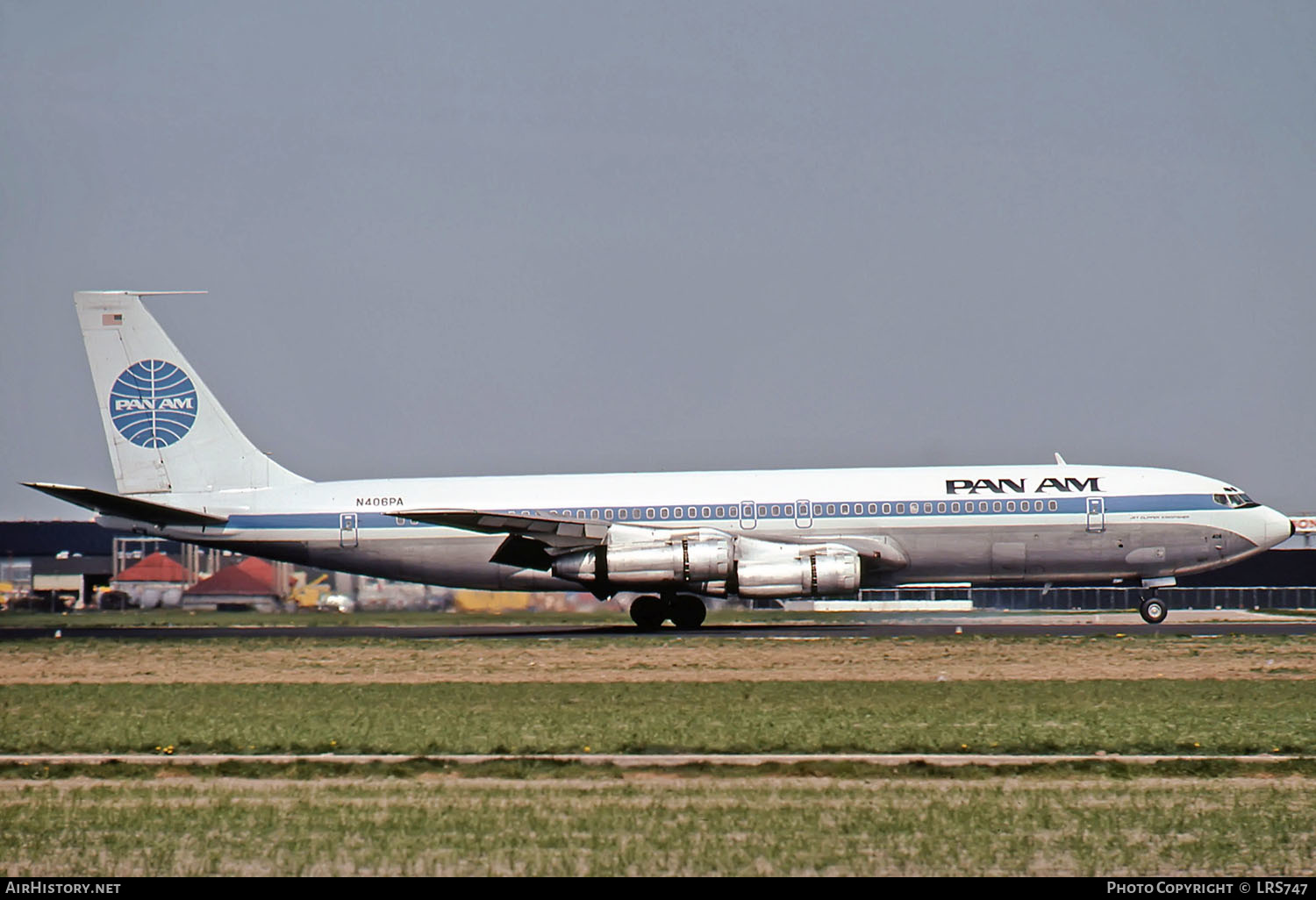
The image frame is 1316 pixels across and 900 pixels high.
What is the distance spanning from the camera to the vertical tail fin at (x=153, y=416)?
44938mm

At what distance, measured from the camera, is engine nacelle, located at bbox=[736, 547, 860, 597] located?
3997 cm

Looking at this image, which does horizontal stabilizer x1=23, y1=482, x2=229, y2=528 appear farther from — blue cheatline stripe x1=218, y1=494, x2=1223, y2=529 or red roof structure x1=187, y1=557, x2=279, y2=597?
red roof structure x1=187, y1=557, x2=279, y2=597

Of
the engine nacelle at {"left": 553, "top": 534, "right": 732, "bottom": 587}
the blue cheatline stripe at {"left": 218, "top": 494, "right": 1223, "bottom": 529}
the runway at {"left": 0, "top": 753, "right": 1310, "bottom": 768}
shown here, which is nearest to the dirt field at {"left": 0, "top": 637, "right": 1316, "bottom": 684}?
the engine nacelle at {"left": 553, "top": 534, "right": 732, "bottom": 587}

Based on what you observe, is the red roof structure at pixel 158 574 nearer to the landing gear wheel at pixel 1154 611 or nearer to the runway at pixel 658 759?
the landing gear wheel at pixel 1154 611

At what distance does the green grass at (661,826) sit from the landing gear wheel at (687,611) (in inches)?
1121

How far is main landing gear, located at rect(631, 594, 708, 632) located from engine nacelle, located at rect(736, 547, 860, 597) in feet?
10.4

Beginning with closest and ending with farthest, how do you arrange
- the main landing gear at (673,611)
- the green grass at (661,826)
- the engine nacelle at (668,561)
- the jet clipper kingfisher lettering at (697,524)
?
the green grass at (661,826) → the engine nacelle at (668,561) → the jet clipper kingfisher lettering at (697,524) → the main landing gear at (673,611)

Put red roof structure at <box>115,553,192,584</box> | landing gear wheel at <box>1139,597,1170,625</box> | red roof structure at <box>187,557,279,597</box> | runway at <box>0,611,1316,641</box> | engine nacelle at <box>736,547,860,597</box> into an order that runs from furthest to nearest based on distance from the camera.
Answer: red roof structure at <box>115,553,192,584</box> < red roof structure at <box>187,557,279,597</box> < landing gear wheel at <box>1139,597,1170,625</box> < engine nacelle at <box>736,547,860,597</box> < runway at <box>0,611,1316,641</box>

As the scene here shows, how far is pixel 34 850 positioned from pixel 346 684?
15.2 meters

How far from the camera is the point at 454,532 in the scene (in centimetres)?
4309

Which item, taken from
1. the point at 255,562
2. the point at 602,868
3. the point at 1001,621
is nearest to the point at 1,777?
the point at 602,868

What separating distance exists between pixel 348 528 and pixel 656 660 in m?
14.9

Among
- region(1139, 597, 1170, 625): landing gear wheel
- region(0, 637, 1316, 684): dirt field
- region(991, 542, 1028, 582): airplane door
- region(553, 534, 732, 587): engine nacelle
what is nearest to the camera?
region(0, 637, 1316, 684): dirt field

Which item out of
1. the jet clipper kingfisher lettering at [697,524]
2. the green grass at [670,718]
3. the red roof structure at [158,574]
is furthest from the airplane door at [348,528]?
the red roof structure at [158,574]
